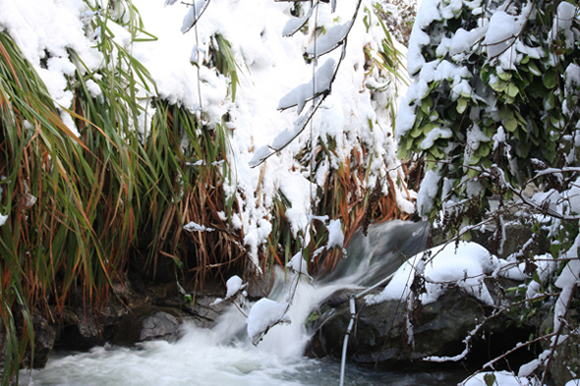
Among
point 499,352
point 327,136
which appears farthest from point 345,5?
point 499,352

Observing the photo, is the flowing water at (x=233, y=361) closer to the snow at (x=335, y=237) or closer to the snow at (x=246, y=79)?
the snow at (x=246, y=79)

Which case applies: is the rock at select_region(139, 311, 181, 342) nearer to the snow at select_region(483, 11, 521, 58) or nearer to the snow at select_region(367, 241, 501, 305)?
the snow at select_region(367, 241, 501, 305)

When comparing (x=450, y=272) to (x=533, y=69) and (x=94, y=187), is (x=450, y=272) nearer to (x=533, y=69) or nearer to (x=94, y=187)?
(x=533, y=69)

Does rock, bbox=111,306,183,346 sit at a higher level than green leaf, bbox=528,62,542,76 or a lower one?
lower

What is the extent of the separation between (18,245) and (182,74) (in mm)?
1370

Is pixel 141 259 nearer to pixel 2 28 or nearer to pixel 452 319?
pixel 2 28

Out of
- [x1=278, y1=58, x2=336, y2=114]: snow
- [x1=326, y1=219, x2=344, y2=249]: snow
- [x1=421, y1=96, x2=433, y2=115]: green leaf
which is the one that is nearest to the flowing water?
[x1=421, y1=96, x2=433, y2=115]: green leaf

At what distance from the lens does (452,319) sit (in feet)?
7.48

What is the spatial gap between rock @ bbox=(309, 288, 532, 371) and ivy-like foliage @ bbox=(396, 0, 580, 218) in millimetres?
672

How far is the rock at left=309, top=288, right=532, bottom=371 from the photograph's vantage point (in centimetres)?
223

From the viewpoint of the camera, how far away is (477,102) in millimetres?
1738

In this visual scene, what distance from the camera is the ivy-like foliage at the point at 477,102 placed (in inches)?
63.6

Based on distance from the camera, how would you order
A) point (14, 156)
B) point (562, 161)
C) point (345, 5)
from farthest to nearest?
point (345, 5) < point (14, 156) < point (562, 161)

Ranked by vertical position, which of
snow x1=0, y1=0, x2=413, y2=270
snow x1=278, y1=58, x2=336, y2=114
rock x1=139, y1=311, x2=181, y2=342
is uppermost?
snow x1=0, y1=0, x2=413, y2=270
